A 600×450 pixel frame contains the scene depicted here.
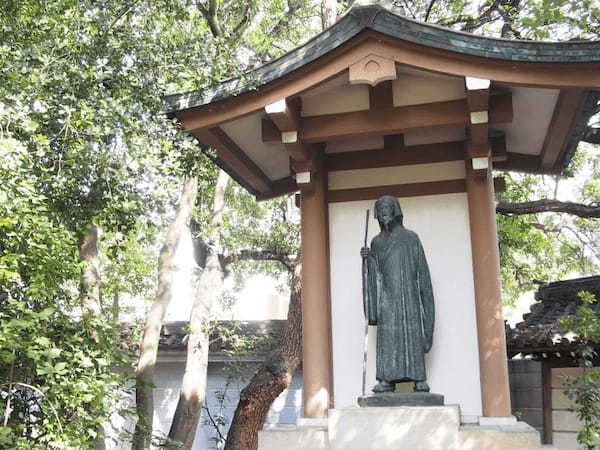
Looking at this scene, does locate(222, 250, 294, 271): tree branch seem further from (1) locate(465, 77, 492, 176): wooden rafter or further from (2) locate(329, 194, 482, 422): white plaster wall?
(1) locate(465, 77, 492, 176): wooden rafter

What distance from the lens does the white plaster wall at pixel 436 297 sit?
5809 mm

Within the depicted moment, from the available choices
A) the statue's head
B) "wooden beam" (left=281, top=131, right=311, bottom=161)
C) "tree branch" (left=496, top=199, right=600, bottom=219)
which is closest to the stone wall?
"tree branch" (left=496, top=199, right=600, bottom=219)

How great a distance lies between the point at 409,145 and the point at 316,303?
172cm

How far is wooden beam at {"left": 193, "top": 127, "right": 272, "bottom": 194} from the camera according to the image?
603cm

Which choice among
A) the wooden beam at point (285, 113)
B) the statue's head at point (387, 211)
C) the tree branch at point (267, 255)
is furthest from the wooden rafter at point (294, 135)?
the tree branch at point (267, 255)

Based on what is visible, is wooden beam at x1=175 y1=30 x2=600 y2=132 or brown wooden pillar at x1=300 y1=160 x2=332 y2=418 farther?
brown wooden pillar at x1=300 y1=160 x2=332 y2=418

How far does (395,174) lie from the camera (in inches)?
251

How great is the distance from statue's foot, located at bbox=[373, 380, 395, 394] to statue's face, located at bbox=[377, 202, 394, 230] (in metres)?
1.27

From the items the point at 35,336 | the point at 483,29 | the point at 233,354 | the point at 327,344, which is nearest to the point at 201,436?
the point at 233,354

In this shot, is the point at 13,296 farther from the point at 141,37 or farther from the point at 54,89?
the point at 141,37

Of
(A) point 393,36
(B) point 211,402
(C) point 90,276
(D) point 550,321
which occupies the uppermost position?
(A) point 393,36

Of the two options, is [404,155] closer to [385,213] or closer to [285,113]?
[385,213]

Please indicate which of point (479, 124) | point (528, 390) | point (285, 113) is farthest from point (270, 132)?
point (528, 390)

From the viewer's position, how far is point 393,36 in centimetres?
527
